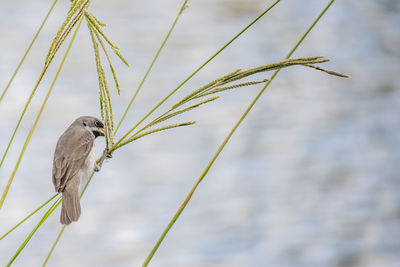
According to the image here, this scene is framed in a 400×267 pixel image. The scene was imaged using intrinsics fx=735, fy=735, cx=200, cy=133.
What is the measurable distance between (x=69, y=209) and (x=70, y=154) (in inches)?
20.5

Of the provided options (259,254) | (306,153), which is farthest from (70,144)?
(306,153)

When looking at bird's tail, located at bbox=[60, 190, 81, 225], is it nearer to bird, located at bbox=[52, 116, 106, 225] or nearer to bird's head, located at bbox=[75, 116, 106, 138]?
bird, located at bbox=[52, 116, 106, 225]

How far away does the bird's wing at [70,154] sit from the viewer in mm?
3598

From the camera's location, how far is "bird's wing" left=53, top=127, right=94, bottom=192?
142 inches

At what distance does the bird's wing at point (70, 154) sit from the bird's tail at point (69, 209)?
0.13 metres

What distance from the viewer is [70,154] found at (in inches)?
149

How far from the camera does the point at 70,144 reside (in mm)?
3865

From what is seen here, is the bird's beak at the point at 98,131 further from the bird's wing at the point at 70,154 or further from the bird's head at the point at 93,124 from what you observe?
the bird's wing at the point at 70,154

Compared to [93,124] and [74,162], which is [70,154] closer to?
[74,162]

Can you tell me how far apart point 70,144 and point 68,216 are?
0.67 m

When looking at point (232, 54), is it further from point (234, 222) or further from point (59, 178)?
point (59, 178)

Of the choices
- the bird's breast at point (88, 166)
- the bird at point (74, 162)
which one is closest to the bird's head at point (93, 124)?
the bird at point (74, 162)

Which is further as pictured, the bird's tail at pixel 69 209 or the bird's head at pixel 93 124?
the bird's head at pixel 93 124

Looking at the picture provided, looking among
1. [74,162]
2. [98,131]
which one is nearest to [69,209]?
[74,162]
